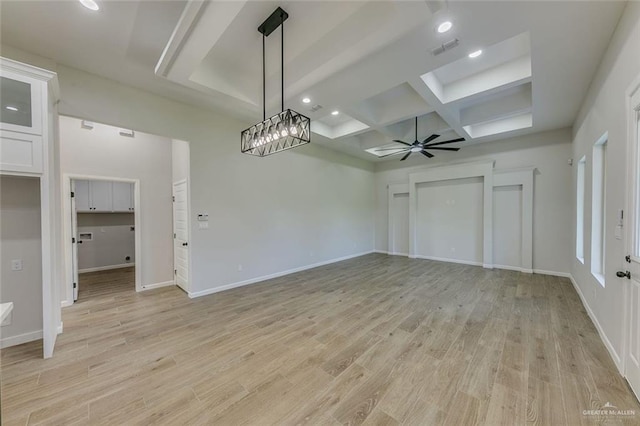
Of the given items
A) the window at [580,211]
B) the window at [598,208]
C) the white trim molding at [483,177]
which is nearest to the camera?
the window at [598,208]

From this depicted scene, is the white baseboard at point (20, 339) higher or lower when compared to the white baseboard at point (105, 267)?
higher

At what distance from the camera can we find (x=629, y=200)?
81.6 inches

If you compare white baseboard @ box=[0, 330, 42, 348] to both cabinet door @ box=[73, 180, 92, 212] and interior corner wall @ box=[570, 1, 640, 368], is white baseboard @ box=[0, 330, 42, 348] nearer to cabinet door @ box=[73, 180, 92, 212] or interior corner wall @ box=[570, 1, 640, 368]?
cabinet door @ box=[73, 180, 92, 212]

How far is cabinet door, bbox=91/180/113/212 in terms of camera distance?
20.5 feet

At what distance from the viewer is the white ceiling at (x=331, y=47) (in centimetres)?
227

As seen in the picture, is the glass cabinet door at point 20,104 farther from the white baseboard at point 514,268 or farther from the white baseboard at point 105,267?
the white baseboard at point 514,268

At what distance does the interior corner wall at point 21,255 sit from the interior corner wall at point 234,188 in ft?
3.81

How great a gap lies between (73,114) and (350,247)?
6793 mm

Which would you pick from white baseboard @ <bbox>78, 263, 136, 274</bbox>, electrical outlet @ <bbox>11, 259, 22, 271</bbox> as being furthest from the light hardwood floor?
white baseboard @ <bbox>78, 263, 136, 274</bbox>

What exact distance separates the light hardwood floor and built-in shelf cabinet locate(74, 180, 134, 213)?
326cm

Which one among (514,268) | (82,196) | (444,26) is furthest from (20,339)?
→ (514,268)

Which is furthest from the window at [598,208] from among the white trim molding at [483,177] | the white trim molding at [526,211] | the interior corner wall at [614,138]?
the white trim molding at [483,177]

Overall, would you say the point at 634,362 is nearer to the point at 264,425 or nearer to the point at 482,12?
the point at 264,425

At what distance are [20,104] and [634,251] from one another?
5.90 meters
